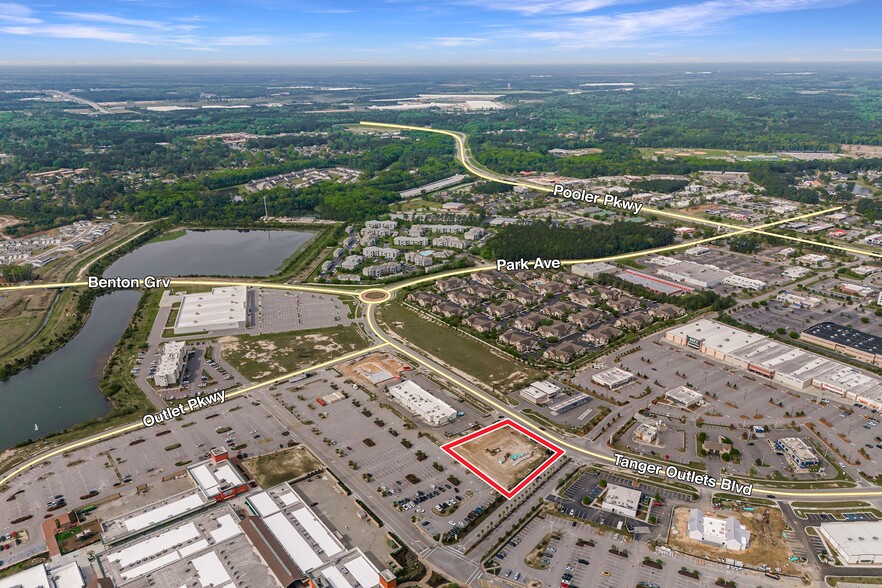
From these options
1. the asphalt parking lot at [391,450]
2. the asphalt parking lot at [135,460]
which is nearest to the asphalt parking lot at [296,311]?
the asphalt parking lot at [391,450]

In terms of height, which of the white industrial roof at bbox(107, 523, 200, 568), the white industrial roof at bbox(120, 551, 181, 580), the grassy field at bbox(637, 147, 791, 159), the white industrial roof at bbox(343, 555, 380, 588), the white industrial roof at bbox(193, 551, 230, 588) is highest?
the grassy field at bbox(637, 147, 791, 159)

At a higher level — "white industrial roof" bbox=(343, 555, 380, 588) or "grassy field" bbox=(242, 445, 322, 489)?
"white industrial roof" bbox=(343, 555, 380, 588)

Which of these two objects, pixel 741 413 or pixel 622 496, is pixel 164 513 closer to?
pixel 622 496

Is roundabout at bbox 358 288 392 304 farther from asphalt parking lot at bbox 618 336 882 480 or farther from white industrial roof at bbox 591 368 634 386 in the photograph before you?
asphalt parking lot at bbox 618 336 882 480

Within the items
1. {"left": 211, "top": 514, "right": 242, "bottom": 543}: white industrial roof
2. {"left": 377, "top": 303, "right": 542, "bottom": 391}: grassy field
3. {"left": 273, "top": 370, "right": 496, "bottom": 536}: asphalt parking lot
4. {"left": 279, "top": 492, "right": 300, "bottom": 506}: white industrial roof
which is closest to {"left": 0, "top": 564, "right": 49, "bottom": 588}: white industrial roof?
{"left": 211, "top": 514, "right": 242, "bottom": 543}: white industrial roof

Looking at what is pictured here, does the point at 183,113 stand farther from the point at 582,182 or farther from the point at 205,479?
the point at 205,479

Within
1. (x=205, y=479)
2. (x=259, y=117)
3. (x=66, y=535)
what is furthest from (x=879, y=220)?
(x=259, y=117)

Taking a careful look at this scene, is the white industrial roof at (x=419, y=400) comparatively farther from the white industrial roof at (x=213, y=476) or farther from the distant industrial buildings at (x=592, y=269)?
the distant industrial buildings at (x=592, y=269)
